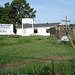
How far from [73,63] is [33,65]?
1.44 meters

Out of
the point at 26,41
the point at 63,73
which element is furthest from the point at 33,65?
the point at 26,41

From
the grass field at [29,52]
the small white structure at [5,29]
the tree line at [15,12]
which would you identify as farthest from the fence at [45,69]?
the tree line at [15,12]

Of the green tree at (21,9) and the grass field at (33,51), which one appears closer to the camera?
the grass field at (33,51)

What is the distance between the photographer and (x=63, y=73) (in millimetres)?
3613

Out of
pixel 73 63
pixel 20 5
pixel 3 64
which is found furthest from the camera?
pixel 20 5

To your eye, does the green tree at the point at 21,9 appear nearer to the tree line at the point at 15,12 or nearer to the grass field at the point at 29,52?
the tree line at the point at 15,12

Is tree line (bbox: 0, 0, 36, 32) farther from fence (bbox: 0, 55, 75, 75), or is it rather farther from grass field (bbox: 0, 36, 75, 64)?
fence (bbox: 0, 55, 75, 75)

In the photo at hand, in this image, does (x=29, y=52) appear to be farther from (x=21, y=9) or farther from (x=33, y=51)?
(x=21, y=9)

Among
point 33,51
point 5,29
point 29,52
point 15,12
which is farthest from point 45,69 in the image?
point 15,12

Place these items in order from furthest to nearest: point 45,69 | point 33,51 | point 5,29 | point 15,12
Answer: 1. point 15,12
2. point 5,29
3. point 33,51
4. point 45,69

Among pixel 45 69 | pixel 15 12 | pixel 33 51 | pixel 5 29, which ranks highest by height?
pixel 15 12

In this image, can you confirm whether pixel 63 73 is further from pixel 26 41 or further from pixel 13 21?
pixel 13 21

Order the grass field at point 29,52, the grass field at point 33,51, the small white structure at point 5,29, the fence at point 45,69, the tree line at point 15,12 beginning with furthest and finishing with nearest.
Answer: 1. the tree line at point 15,12
2. the small white structure at point 5,29
3. the grass field at point 33,51
4. the grass field at point 29,52
5. the fence at point 45,69

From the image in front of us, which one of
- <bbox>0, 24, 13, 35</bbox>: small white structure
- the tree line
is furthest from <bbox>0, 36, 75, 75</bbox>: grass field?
the tree line
